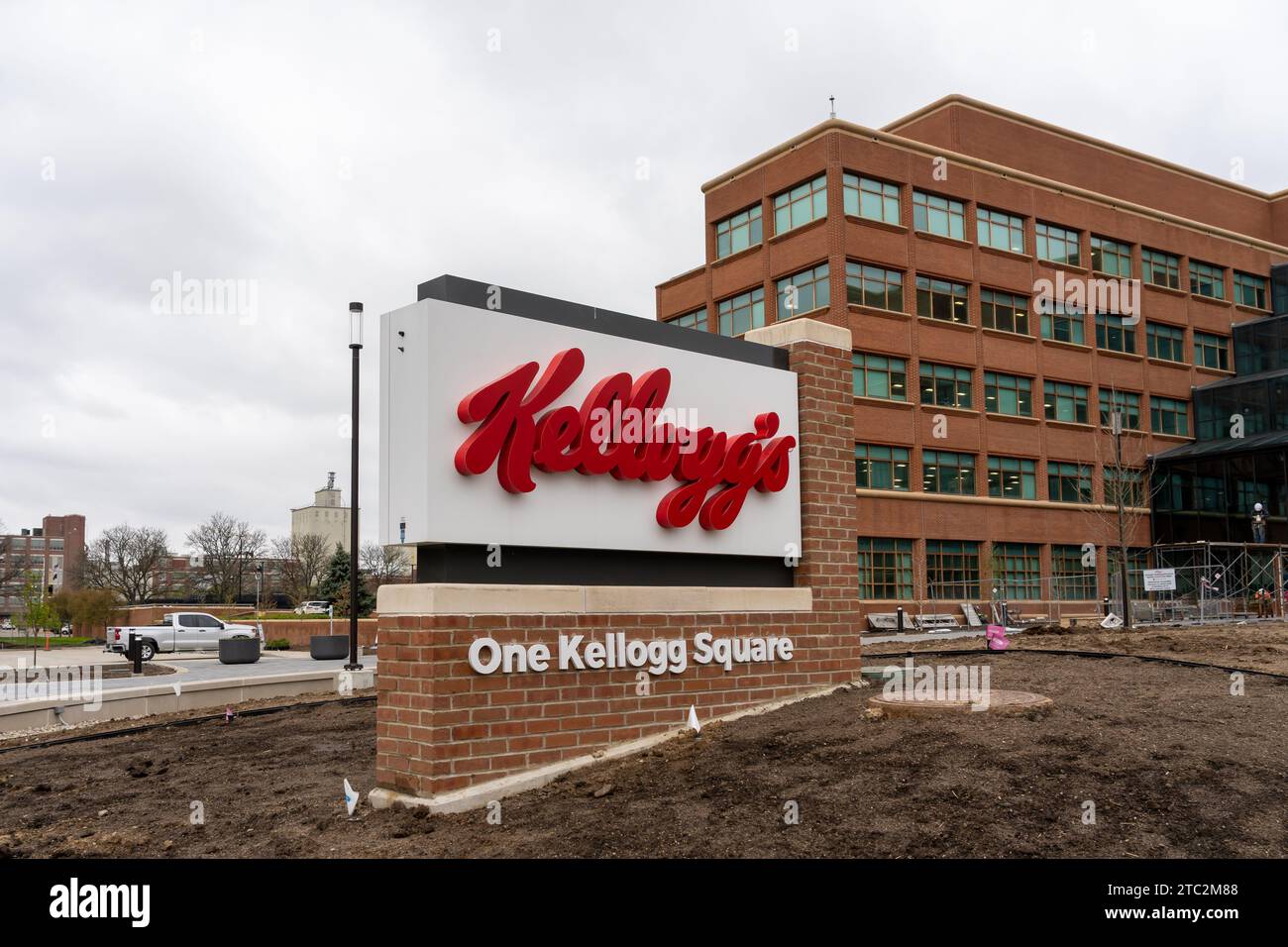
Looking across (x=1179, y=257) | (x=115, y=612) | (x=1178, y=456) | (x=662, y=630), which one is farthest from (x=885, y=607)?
(x=115, y=612)

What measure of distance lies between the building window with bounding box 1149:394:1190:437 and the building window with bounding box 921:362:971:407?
12.3m

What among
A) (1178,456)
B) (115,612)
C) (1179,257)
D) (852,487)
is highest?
→ (1179,257)

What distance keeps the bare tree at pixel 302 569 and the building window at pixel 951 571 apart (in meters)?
59.3

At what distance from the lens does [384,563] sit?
95938 mm

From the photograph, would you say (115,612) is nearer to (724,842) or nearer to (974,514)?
(974,514)

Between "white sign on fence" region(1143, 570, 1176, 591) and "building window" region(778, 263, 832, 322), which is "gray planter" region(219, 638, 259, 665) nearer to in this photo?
"building window" region(778, 263, 832, 322)

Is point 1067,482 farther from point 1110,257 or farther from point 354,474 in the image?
point 354,474

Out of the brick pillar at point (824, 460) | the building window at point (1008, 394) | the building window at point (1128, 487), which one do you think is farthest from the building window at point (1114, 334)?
the brick pillar at point (824, 460)

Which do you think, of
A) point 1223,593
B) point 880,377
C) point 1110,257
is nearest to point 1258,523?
point 1223,593

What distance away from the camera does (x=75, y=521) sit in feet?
520

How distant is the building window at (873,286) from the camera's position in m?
41.3
